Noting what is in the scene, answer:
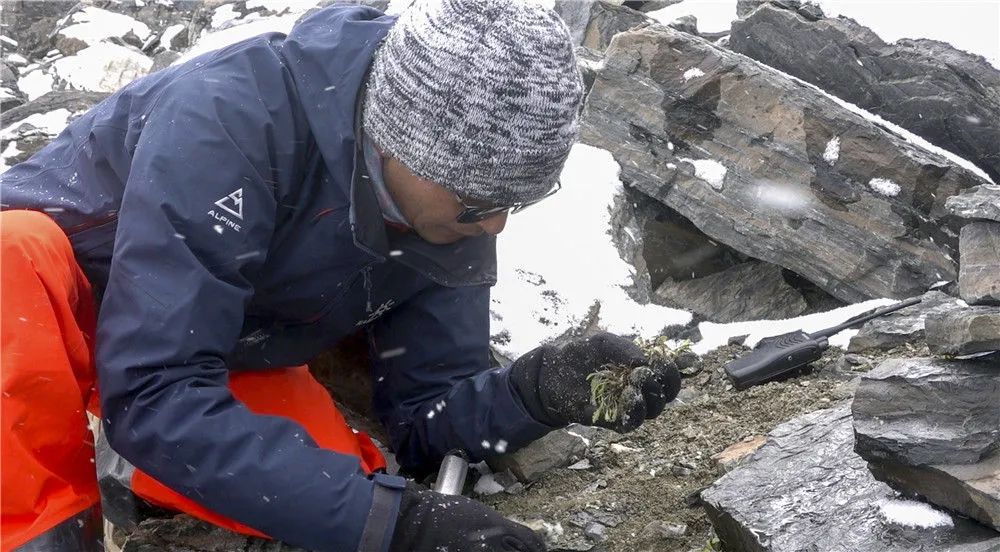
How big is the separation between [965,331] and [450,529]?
174 cm

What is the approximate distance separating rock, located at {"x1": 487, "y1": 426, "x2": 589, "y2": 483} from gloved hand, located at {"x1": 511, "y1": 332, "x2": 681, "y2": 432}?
14.3 inches

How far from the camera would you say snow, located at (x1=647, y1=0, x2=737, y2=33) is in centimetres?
834

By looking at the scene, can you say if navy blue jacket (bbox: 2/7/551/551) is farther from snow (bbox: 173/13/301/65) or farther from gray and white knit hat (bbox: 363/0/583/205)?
snow (bbox: 173/13/301/65)

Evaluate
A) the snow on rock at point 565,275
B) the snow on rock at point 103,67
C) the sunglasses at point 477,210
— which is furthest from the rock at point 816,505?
the snow on rock at point 103,67

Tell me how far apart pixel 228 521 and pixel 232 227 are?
110cm

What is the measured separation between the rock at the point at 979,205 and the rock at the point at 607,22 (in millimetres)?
5044

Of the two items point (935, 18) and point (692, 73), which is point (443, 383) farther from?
point (935, 18)

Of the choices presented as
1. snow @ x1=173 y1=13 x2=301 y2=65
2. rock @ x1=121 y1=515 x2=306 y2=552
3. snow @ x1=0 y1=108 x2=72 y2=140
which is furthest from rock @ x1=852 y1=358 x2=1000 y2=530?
snow @ x1=173 y1=13 x2=301 y2=65

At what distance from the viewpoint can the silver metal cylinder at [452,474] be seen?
369 cm

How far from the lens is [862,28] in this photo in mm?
6957

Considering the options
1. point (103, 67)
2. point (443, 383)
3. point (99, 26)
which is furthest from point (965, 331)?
point (99, 26)

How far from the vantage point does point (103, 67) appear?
10.1 metres

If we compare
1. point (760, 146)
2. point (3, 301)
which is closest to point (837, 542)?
point (3, 301)

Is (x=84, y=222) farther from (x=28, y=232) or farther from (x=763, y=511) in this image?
(x=763, y=511)
